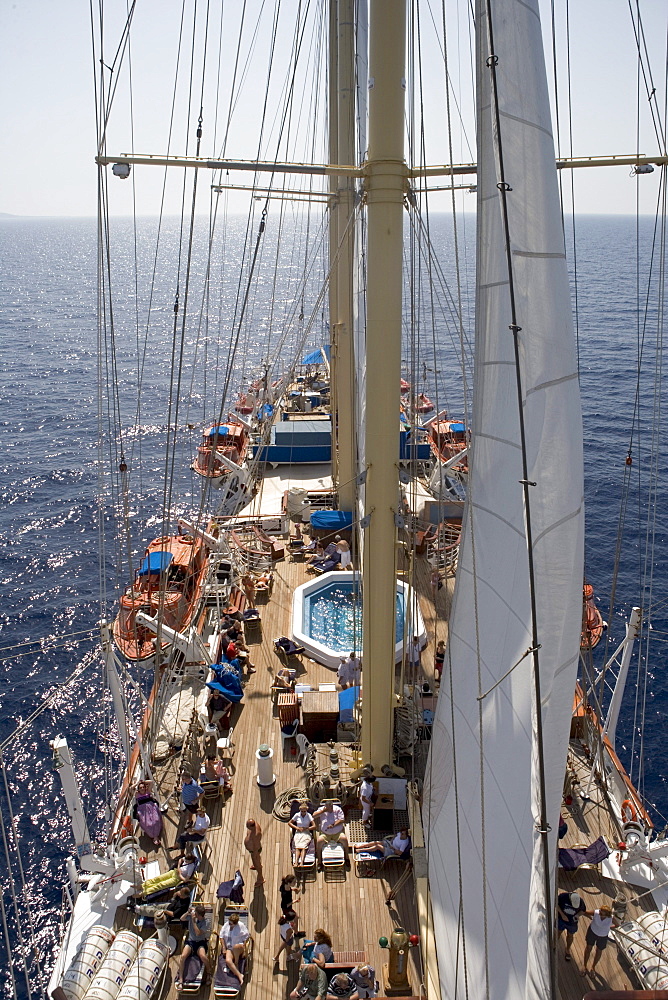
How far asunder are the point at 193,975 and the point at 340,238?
11088 millimetres

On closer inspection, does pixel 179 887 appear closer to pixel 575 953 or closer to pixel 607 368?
pixel 575 953

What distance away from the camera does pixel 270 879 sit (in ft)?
29.7

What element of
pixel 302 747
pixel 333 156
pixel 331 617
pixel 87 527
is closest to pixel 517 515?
pixel 302 747

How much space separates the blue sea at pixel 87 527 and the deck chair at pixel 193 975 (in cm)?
205

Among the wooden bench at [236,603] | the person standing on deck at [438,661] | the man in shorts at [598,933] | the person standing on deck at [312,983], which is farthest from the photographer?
the wooden bench at [236,603]

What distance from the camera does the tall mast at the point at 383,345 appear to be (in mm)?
7707

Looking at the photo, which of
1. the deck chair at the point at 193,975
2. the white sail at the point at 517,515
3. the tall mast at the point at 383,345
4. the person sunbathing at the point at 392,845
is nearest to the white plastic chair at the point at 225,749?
the tall mast at the point at 383,345

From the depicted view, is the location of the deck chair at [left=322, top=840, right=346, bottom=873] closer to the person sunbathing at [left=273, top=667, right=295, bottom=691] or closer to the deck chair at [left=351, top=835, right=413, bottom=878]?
the deck chair at [left=351, top=835, right=413, bottom=878]

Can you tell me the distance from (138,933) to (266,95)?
11.9m

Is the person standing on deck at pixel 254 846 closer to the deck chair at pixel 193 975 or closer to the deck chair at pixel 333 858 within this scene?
the deck chair at pixel 333 858

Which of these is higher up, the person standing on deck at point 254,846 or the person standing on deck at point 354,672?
the person standing on deck at point 354,672

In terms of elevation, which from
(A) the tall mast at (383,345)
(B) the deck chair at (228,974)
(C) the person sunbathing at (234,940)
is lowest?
(B) the deck chair at (228,974)

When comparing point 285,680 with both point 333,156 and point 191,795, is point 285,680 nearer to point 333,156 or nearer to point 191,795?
point 191,795

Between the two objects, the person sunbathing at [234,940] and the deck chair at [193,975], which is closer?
the deck chair at [193,975]
